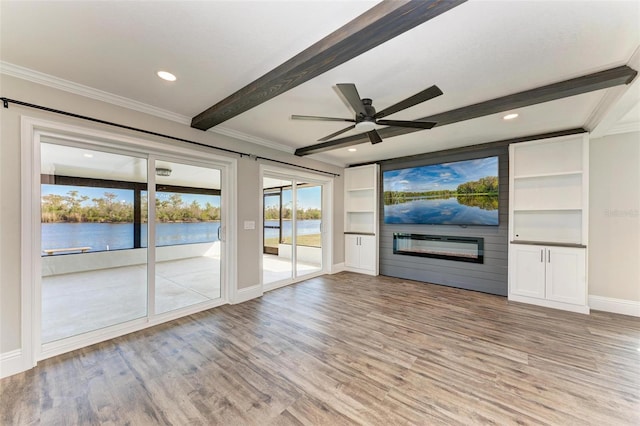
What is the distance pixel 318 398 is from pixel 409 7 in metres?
2.79

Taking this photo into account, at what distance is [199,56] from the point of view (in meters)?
2.08

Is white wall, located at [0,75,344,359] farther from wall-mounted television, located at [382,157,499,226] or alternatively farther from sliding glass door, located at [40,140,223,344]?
wall-mounted television, located at [382,157,499,226]

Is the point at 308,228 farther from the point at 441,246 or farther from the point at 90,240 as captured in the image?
the point at 90,240

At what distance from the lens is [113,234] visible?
3.13 meters

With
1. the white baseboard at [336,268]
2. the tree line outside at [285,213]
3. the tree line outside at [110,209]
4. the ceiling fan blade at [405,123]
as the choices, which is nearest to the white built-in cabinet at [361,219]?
the white baseboard at [336,268]

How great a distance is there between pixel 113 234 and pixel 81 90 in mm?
1660

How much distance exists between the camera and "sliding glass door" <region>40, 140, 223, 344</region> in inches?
106

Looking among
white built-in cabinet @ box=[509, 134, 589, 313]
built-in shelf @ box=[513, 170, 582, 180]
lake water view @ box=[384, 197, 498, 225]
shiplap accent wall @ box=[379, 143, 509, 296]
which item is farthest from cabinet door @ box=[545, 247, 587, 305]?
built-in shelf @ box=[513, 170, 582, 180]

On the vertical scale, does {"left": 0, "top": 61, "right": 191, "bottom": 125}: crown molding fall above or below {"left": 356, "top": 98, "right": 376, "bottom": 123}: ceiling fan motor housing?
above

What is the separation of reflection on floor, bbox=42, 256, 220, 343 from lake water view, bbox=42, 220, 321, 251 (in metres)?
0.34

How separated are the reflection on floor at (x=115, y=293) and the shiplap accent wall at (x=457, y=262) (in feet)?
12.6

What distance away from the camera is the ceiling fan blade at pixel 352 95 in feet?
6.38

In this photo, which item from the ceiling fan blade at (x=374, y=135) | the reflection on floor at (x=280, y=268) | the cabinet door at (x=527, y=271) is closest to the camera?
the ceiling fan blade at (x=374, y=135)

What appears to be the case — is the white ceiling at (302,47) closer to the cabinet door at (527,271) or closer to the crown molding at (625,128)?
the crown molding at (625,128)
